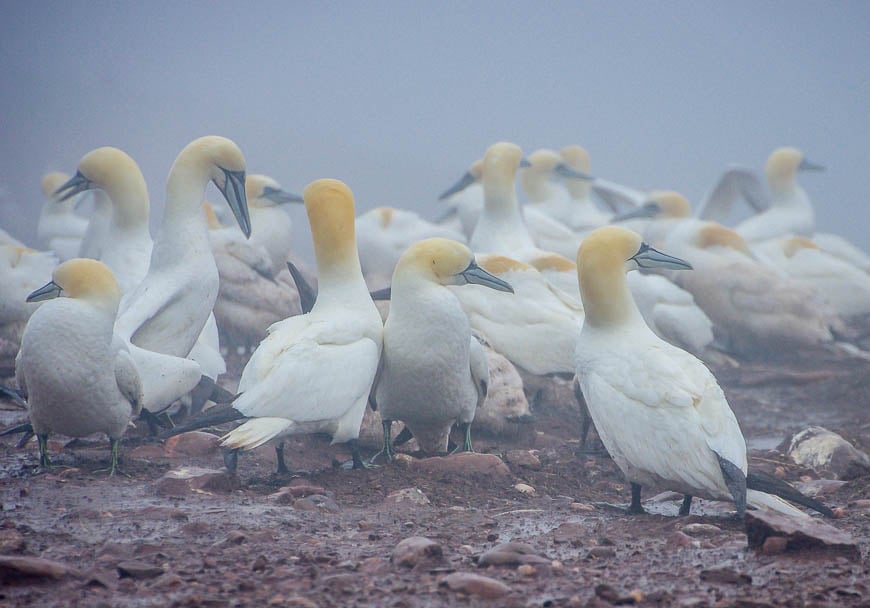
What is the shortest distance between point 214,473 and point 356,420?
840 millimetres

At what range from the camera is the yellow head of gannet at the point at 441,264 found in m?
5.89

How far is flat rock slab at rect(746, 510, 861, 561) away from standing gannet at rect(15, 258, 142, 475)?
306 cm

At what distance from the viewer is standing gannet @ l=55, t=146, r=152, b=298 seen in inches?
316

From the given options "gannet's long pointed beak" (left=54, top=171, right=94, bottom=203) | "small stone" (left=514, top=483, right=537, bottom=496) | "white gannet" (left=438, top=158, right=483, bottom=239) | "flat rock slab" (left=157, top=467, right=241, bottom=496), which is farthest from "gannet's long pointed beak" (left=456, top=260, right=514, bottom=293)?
"white gannet" (left=438, top=158, right=483, bottom=239)

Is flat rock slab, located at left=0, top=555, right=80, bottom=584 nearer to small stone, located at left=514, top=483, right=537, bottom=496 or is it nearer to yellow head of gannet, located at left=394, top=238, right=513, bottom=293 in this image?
small stone, located at left=514, top=483, right=537, bottom=496

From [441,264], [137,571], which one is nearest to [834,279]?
[441,264]

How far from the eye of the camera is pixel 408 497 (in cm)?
489

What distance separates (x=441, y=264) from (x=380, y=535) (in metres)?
2.08

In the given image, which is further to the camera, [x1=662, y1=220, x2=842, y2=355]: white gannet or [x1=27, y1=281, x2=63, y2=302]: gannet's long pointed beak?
[x1=662, y1=220, x2=842, y2=355]: white gannet

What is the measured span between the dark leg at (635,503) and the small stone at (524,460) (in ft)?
3.26

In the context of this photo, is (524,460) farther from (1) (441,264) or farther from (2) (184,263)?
(2) (184,263)

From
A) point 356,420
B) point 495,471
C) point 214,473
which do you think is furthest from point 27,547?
point 495,471

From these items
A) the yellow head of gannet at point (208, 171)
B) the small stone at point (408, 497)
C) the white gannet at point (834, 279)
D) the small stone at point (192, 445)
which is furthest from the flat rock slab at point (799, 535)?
the white gannet at point (834, 279)

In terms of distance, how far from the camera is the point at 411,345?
228 inches
